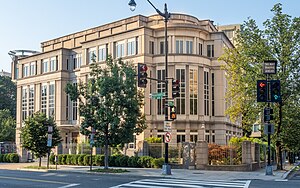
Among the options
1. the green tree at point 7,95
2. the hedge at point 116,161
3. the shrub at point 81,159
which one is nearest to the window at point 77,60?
the hedge at point 116,161

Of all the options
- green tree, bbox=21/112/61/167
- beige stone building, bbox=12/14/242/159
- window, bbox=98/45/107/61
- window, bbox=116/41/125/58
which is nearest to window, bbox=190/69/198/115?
beige stone building, bbox=12/14/242/159

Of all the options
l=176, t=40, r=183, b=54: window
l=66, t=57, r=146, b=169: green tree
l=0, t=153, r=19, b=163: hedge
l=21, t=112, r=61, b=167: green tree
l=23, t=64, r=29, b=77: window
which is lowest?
l=0, t=153, r=19, b=163: hedge

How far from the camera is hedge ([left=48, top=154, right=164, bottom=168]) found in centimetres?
3278

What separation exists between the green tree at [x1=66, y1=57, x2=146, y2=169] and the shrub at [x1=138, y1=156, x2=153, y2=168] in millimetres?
2810

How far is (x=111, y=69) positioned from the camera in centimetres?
3038

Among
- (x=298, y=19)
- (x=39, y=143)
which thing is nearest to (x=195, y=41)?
(x=298, y=19)

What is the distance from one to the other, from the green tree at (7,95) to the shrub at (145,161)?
67.1m

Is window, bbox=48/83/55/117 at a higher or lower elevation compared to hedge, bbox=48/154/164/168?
higher

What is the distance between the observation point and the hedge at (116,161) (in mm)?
32781

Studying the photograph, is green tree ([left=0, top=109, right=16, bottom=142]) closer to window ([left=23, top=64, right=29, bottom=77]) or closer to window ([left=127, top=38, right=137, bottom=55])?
window ([left=23, top=64, right=29, bottom=77])

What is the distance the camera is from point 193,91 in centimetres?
5244

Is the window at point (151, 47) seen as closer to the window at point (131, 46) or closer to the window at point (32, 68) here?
the window at point (131, 46)

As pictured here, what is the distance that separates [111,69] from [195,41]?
24028mm

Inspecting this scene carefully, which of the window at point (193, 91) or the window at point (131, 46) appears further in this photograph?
the window at point (131, 46)
